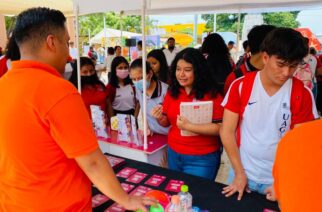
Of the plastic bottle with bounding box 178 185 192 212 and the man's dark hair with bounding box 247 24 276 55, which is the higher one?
the man's dark hair with bounding box 247 24 276 55

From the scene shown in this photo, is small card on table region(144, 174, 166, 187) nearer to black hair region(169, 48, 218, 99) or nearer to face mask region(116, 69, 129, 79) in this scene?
black hair region(169, 48, 218, 99)

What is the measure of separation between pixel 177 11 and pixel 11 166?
5555mm

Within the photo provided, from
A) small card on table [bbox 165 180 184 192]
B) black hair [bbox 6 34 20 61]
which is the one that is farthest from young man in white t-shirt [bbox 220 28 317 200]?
black hair [bbox 6 34 20 61]

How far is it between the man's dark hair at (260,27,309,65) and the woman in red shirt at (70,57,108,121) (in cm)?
189

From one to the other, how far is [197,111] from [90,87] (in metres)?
1.46

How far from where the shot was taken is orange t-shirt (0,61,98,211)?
2.69ft

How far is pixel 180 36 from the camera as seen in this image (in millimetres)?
15945

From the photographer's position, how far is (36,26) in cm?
91

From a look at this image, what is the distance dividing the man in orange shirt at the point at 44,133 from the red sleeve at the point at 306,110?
2.82ft

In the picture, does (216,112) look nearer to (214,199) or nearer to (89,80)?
(214,199)

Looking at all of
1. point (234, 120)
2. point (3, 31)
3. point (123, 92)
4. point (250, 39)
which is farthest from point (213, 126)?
point (3, 31)

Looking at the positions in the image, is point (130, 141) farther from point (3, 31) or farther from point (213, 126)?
point (3, 31)

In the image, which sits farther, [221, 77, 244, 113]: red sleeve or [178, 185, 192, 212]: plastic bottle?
[221, 77, 244, 113]: red sleeve

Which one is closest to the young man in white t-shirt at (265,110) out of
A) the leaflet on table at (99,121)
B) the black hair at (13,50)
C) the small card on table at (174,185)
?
the small card on table at (174,185)
